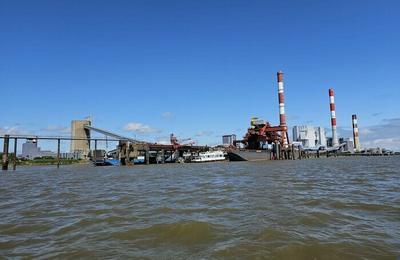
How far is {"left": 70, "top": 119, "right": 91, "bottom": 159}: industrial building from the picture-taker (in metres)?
133

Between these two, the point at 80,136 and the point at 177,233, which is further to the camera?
the point at 80,136

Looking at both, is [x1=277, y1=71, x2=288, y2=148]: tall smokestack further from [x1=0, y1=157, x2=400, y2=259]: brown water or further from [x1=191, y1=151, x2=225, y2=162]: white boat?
[x1=0, y1=157, x2=400, y2=259]: brown water

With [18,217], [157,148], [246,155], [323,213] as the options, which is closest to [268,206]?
[323,213]

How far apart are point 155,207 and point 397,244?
274 inches

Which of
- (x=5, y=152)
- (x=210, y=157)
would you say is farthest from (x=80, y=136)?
(x=5, y=152)

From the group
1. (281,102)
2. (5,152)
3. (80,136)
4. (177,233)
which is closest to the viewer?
(177,233)

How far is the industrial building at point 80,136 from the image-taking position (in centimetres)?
13325

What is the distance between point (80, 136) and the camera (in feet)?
440

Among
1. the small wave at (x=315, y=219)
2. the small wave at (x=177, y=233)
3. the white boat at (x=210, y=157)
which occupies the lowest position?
the small wave at (x=177, y=233)

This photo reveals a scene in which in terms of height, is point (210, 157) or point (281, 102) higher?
point (281, 102)

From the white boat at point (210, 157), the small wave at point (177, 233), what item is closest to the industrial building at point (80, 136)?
the white boat at point (210, 157)

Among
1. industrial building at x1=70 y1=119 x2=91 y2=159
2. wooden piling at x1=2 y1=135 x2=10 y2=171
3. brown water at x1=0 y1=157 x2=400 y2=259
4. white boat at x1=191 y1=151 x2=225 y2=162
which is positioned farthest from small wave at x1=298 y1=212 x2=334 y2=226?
industrial building at x1=70 y1=119 x2=91 y2=159

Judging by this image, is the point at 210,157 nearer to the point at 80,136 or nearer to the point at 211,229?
the point at 80,136

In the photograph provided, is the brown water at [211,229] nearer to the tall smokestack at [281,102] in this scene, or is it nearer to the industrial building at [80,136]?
the tall smokestack at [281,102]
